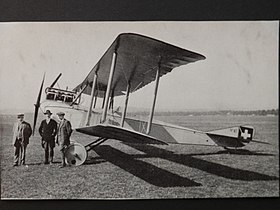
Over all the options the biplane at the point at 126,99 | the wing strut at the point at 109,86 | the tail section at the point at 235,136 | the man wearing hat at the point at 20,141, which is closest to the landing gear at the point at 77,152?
the biplane at the point at 126,99

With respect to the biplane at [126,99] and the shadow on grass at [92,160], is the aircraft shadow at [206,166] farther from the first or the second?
the shadow on grass at [92,160]

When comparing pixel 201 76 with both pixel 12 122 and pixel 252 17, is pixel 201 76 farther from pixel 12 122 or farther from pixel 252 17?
pixel 12 122

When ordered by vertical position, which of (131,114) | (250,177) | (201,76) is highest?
(201,76)

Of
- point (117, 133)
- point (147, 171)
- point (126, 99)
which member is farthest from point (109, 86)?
point (147, 171)

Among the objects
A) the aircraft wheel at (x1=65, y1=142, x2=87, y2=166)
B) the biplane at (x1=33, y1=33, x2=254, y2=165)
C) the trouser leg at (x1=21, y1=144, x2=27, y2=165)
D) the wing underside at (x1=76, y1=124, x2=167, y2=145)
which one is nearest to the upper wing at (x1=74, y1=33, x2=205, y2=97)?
the biplane at (x1=33, y1=33, x2=254, y2=165)

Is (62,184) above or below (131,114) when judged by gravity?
below

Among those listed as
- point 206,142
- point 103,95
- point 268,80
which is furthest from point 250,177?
point 103,95

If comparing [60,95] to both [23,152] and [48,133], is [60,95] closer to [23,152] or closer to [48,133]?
[48,133]
